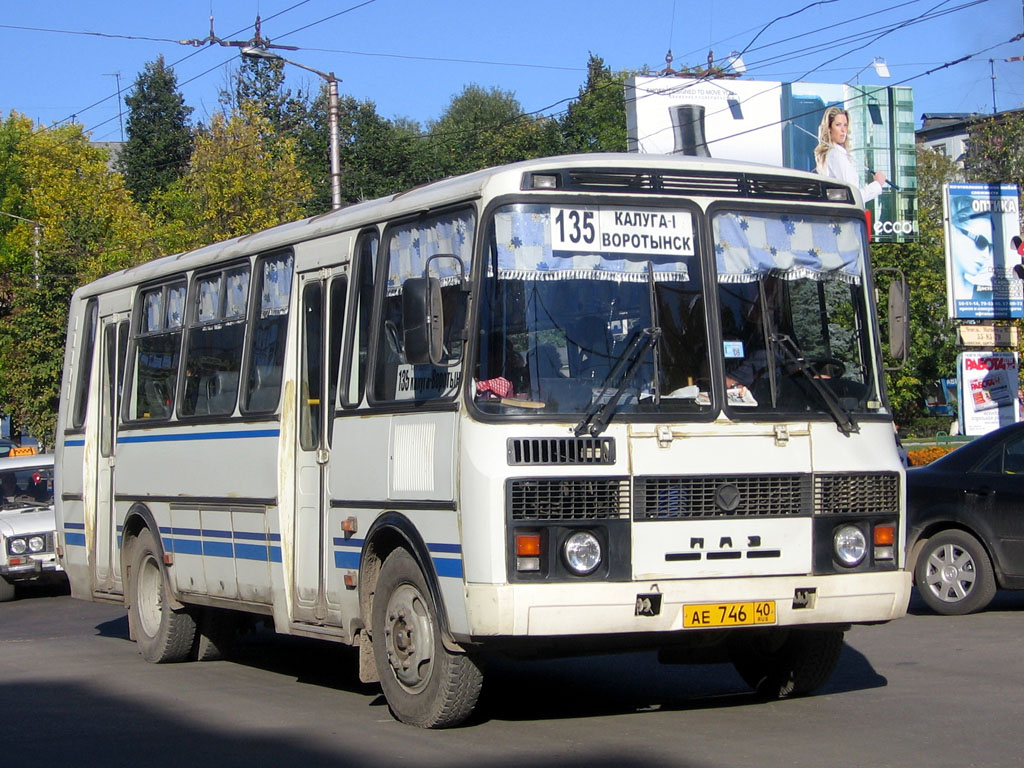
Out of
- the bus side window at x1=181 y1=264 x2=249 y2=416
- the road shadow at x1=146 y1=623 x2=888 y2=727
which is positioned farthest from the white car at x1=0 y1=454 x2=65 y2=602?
the bus side window at x1=181 y1=264 x2=249 y2=416

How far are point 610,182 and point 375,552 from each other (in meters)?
2.53

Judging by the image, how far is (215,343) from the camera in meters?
11.2

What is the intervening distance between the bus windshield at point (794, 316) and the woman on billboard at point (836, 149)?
25.4 meters

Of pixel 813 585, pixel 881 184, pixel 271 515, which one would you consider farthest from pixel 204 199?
pixel 813 585

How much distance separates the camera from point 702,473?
771 cm

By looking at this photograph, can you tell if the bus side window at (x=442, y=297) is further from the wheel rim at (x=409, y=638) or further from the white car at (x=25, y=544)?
the white car at (x=25, y=544)

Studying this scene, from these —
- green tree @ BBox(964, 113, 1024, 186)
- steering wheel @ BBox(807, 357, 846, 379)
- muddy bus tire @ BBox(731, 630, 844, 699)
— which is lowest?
muddy bus tire @ BBox(731, 630, 844, 699)

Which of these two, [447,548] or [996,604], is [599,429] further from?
[996,604]

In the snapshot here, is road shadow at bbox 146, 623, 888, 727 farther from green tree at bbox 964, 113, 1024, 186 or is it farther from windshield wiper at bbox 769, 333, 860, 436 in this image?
green tree at bbox 964, 113, 1024, 186

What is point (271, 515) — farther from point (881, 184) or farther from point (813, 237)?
point (881, 184)

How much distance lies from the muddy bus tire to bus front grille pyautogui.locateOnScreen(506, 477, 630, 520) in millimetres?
1695

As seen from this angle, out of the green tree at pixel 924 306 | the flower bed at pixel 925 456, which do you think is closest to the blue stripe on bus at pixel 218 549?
the flower bed at pixel 925 456

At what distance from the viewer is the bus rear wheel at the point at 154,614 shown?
38.8 feet

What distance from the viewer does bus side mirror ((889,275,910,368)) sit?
27.6ft
